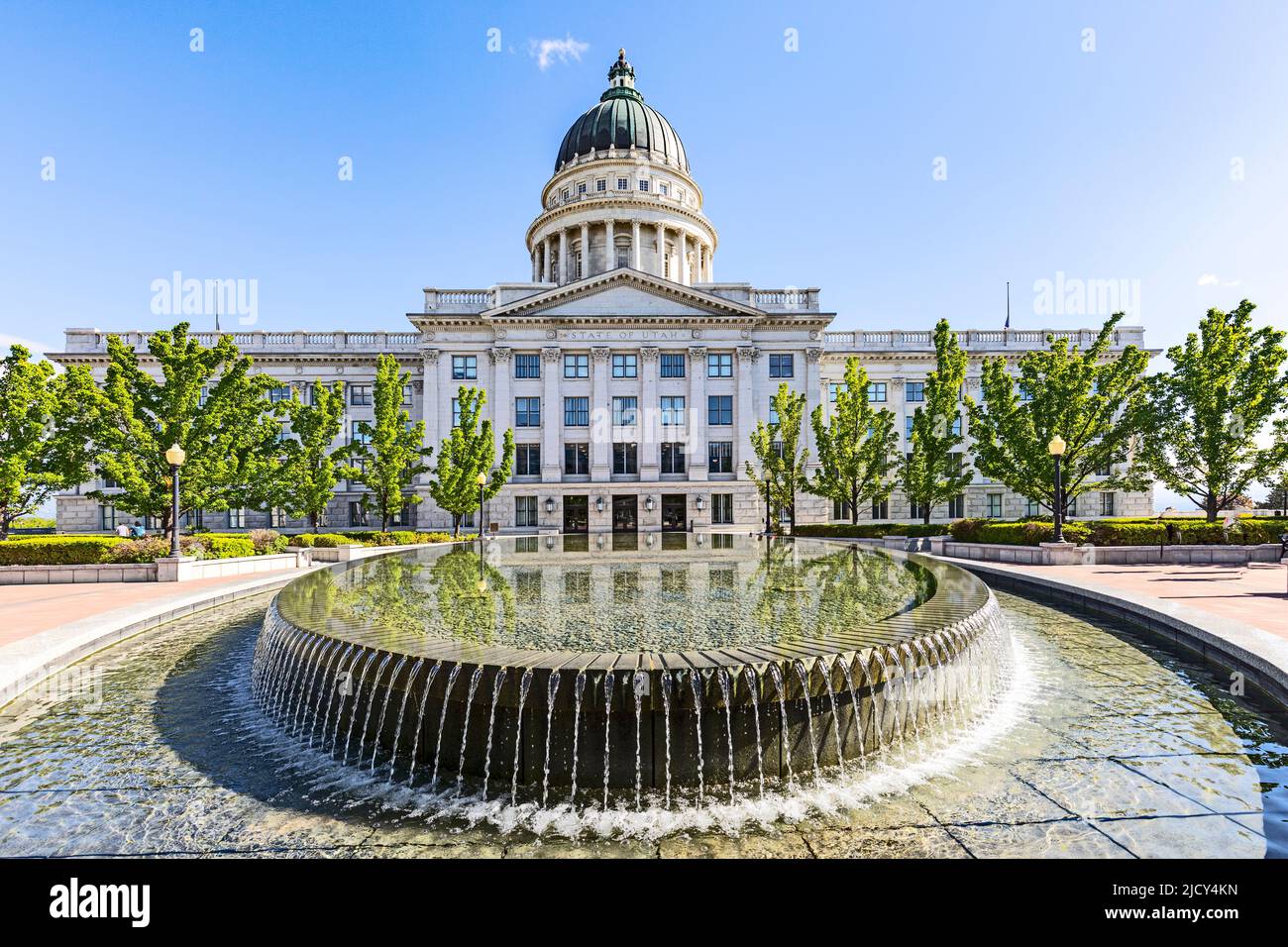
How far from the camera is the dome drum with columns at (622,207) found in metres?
58.1

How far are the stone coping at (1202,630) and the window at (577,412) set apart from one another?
3577cm

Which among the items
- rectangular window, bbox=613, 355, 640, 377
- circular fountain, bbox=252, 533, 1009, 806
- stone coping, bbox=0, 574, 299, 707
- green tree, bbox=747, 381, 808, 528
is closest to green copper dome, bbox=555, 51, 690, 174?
rectangular window, bbox=613, 355, 640, 377

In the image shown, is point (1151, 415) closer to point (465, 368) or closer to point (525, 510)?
point (525, 510)

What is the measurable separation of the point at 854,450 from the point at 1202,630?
2507 cm

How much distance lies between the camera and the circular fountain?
510 centimetres

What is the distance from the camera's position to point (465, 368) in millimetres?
47625

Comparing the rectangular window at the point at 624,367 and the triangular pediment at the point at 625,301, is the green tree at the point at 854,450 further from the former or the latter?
the rectangular window at the point at 624,367

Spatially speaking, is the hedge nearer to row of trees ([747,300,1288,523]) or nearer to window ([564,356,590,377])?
row of trees ([747,300,1288,523])

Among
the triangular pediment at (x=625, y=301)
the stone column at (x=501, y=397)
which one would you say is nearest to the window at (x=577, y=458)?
the stone column at (x=501, y=397)

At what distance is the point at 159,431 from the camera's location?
2422 centimetres

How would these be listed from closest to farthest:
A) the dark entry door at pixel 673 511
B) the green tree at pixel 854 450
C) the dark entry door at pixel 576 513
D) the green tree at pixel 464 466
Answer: the green tree at pixel 854 450, the green tree at pixel 464 466, the dark entry door at pixel 576 513, the dark entry door at pixel 673 511
